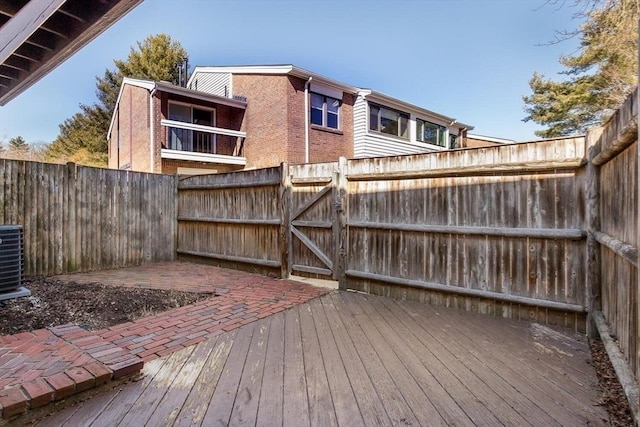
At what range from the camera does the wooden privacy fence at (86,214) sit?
5.73m

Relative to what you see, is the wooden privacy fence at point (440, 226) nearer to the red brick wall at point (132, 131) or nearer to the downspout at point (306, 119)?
the downspout at point (306, 119)

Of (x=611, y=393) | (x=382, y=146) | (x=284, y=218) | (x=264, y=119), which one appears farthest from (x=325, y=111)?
(x=611, y=393)

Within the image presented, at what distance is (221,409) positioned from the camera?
6.85ft

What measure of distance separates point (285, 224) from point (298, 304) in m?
1.86

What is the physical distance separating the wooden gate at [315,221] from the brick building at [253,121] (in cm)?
547

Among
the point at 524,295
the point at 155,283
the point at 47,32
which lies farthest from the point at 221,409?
the point at 155,283

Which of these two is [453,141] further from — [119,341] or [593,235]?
[119,341]

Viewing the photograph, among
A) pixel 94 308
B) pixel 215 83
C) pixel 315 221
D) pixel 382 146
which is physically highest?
pixel 215 83

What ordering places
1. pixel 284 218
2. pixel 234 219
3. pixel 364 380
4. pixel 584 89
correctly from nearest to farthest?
1. pixel 364 380
2. pixel 284 218
3. pixel 234 219
4. pixel 584 89

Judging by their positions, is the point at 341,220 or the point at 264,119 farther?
the point at 264,119

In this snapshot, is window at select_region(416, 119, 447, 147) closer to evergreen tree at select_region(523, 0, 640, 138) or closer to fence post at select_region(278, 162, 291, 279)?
evergreen tree at select_region(523, 0, 640, 138)

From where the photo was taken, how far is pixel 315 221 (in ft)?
18.7

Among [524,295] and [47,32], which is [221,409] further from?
[524,295]

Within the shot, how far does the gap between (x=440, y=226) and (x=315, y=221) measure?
2.13 meters
